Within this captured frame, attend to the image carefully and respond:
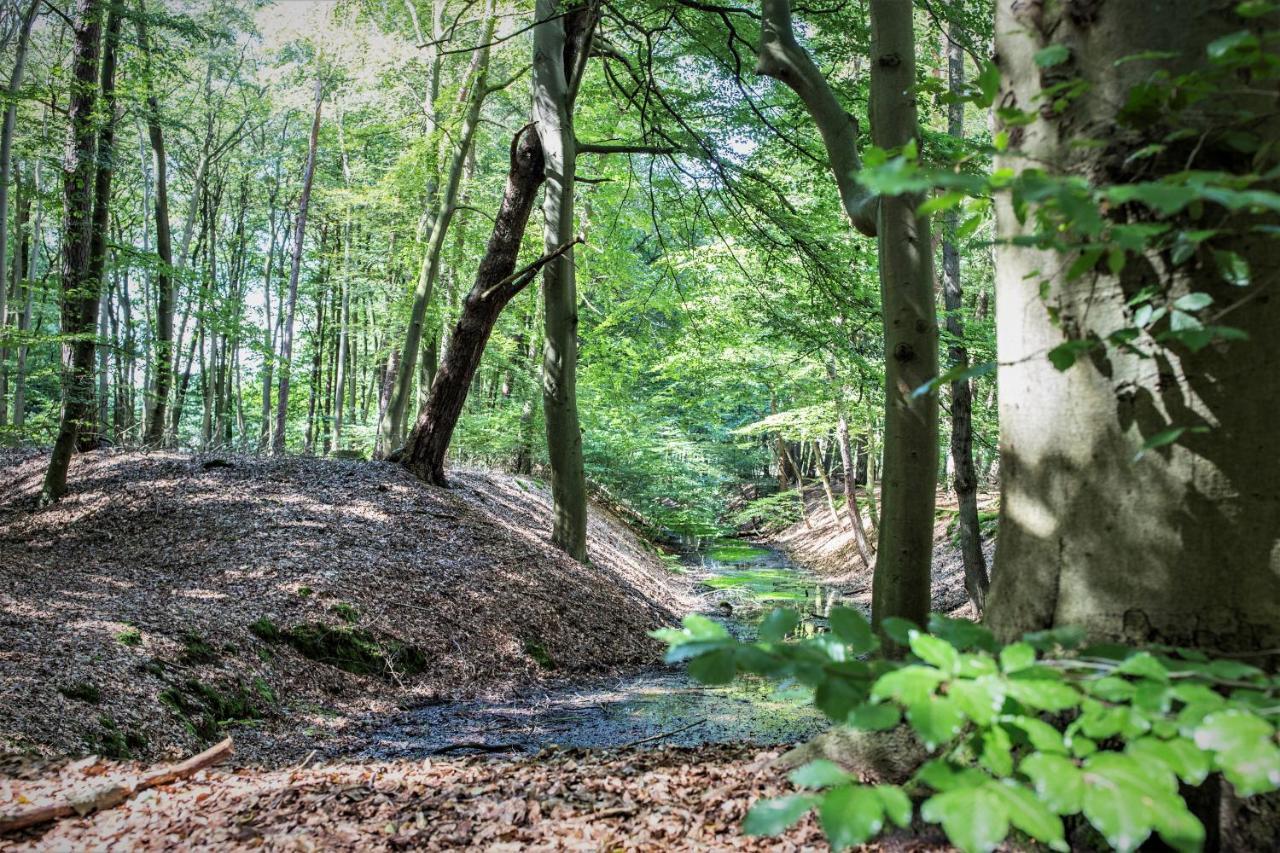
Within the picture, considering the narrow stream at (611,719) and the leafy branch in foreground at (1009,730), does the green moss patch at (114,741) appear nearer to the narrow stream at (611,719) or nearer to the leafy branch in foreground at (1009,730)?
the narrow stream at (611,719)

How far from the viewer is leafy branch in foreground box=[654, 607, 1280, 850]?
0.90m

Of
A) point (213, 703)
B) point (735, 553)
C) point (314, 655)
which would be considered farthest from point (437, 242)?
point (735, 553)

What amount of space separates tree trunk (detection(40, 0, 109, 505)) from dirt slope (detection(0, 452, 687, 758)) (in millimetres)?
1347

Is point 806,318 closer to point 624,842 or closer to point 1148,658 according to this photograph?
point 624,842

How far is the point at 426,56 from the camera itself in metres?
15.9

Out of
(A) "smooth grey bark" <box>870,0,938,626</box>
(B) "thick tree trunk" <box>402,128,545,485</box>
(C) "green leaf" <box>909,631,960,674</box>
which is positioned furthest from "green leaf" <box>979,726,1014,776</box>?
(B) "thick tree trunk" <box>402,128,545,485</box>

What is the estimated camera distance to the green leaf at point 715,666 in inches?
39.7

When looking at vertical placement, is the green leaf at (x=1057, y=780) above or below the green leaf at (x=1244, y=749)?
below

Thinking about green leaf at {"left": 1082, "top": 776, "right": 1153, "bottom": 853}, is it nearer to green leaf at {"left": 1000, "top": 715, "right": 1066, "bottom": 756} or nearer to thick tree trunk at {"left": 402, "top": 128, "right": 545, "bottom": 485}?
green leaf at {"left": 1000, "top": 715, "right": 1066, "bottom": 756}

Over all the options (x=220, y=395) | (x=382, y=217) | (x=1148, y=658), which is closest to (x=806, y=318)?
(x=1148, y=658)

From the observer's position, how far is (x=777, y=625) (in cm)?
115

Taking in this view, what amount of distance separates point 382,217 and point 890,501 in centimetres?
1898

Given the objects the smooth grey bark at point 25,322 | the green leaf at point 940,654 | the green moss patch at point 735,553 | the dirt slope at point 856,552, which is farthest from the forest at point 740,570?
the green moss patch at point 735,553

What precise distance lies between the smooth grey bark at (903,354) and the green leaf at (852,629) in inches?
108
